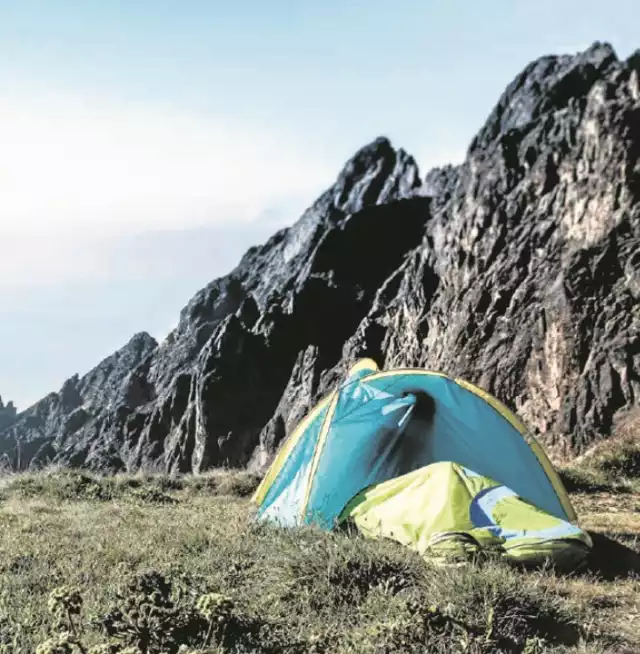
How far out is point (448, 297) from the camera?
196 feet

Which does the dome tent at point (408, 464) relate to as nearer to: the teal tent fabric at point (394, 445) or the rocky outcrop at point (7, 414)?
the teal tent fabric at point (394, 445)

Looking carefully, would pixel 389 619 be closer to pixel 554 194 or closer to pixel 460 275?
pixel 554 194

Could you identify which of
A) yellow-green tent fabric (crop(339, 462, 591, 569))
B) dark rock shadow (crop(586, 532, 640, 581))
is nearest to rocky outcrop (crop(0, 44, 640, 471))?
yellow-green tent fabric (crop(339, 462, 591, 569))

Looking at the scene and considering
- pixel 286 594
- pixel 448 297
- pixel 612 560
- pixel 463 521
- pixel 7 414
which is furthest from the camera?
pixel 7 414

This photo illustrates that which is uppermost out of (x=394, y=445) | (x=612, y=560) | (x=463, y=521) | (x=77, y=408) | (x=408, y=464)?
(x=77, y=408)

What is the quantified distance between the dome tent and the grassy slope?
0.61 m

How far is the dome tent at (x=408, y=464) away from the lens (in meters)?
6.73

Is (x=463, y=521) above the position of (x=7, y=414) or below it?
below

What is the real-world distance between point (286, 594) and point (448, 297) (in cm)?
5562

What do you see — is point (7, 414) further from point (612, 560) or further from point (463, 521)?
point (612, 560)

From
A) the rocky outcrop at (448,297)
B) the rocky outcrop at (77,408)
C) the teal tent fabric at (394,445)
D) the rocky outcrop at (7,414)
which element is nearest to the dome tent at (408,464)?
the teal tent fabric at (394,445)

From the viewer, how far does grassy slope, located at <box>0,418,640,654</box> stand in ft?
14.3

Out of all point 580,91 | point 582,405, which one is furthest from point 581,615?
point 580,91

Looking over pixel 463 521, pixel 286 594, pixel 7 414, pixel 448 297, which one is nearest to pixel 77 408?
pixel 7 414
